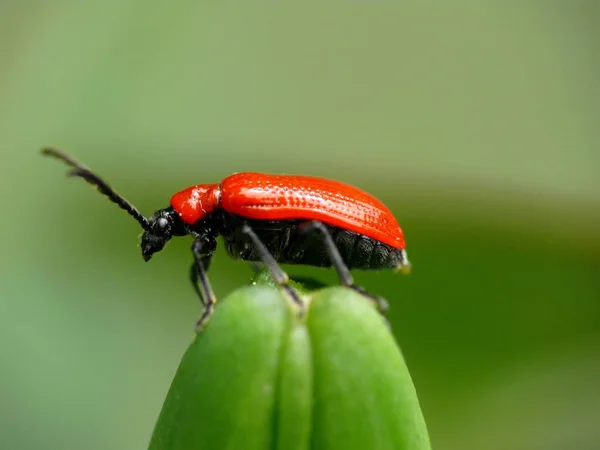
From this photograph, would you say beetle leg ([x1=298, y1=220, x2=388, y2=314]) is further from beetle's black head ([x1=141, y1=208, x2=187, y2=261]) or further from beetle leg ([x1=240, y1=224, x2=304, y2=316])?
beetle's black head ([x1=141, y1=208, x2=187, y2=261])

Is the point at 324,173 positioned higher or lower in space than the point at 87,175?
lower

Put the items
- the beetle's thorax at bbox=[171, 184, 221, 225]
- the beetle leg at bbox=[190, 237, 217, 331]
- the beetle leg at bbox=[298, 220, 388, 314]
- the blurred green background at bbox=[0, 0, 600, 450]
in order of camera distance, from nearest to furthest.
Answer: the beetle leg at bbox=[298, 220, 388, 314], the beetle leg at bbox=[190, 237, 217, 331], the beetle's thorax at bbox=[171, 184, 221, 225], the blurred green background at bbox=[0, 0, 600, 450]

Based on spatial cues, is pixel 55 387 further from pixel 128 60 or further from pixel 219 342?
pixel 219 342

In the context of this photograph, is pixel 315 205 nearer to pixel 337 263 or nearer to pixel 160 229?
pixel 337 263

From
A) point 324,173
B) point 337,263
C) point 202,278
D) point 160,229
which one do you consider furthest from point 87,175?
point 324,173

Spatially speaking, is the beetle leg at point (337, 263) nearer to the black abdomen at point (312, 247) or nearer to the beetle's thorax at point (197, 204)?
the black abdomen at point (312, 247)

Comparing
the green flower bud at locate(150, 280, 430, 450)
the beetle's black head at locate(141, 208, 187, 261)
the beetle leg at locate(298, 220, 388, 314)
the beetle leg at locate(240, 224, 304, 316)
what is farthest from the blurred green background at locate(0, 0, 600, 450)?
the green flower bud at locate(150, 280, 430, 450)
